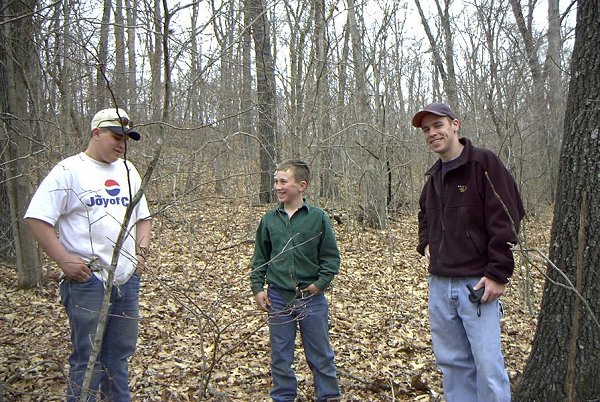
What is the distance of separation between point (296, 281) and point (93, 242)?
1.19m

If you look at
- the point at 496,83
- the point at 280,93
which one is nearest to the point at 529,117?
the point at 496,83

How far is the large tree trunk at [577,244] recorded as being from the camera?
2756 millimetres

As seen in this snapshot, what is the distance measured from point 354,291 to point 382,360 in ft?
7.12

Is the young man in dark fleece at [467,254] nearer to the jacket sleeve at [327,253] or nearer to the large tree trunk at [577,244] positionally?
the large tree trunk at [577,244]

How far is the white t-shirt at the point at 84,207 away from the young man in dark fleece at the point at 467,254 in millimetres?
1585

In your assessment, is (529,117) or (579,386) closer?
(579,386)

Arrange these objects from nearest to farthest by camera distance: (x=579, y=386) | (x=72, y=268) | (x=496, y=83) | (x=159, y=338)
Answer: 1. (x=72, y=268)
2. (x=579, y=386)
3. (x=159, y=338)
4. (x=496, y=83)

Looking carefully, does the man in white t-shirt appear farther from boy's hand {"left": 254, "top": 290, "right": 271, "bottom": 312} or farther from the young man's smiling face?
boy's hand {"left": 254, "top": 290, "right": 271, "bottom": 312}

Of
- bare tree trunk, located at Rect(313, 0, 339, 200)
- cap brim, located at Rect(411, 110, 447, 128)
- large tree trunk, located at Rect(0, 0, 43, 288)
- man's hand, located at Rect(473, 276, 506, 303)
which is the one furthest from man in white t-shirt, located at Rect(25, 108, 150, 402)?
bare tree trunk, located at Rect(313, 0, 339, 200)

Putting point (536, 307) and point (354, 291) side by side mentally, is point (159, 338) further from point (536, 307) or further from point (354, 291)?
point (536, 307)

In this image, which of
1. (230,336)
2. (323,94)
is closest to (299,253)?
(230,336)

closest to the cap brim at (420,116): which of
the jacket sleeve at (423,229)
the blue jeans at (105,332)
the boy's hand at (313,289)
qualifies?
the jacket sleeve at (423,229)

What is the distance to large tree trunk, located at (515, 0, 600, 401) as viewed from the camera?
9.04 feet

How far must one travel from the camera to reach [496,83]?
7.63m
